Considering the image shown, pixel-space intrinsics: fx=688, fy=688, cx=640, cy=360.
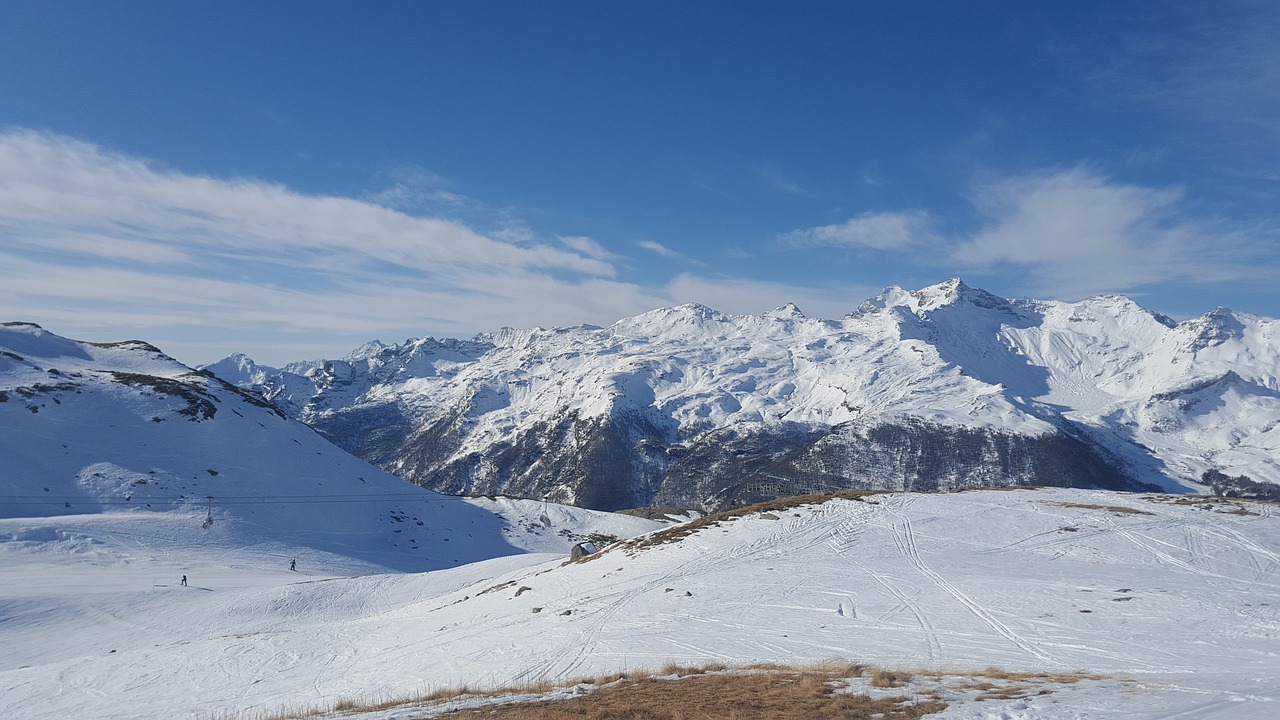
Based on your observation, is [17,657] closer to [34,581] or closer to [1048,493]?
[34,581]

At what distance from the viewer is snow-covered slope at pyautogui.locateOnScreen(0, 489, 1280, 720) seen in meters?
21.5

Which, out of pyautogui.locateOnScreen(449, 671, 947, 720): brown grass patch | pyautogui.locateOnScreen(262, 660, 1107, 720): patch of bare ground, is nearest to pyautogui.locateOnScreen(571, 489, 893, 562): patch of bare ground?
pyautogui.locateOnScreen(262, 660, 1107, 720): patch of bare ground

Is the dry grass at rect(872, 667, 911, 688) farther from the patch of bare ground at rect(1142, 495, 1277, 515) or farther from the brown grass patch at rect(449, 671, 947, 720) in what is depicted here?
the patch of bare ground at rect(1142, 495, 1277, 515)

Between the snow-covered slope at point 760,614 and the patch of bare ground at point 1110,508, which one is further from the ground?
the patch of bare ground at point 1110,508

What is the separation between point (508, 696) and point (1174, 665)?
18.4 m

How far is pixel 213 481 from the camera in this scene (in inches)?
3199

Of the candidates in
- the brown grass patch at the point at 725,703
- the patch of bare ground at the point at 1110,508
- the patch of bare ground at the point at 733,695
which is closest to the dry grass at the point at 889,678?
the patch of bare ground at the point at 733,695

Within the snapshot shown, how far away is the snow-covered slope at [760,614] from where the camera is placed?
70.5ft

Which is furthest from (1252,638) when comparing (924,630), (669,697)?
(669,697)

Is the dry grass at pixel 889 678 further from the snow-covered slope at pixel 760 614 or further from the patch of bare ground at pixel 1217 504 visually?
the patch of bare ground at pixel 1217 504

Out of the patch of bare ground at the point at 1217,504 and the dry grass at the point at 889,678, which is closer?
the dry grass at the point at 889,678

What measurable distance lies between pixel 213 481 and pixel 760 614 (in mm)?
76736

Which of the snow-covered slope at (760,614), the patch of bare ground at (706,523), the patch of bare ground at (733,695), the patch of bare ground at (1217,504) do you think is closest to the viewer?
the patch of bare ground at (733,695)

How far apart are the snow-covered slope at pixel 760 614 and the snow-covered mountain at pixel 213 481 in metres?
18.1
